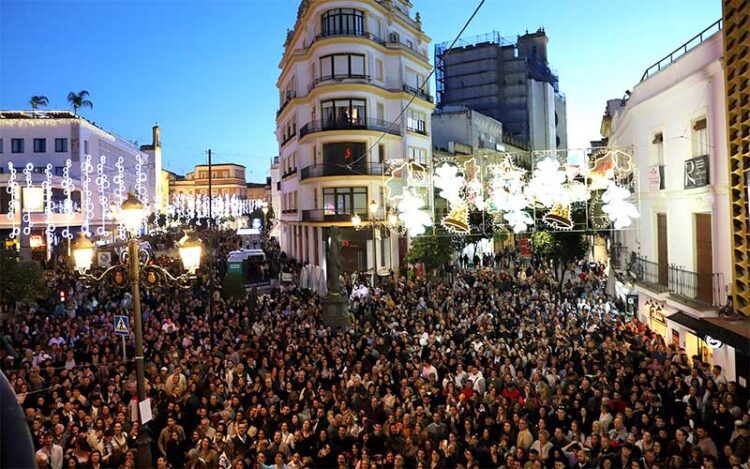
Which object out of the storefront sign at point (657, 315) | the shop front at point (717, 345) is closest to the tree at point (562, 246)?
the storefront sign at point (657, 315)

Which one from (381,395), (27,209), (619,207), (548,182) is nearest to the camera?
(381,395)

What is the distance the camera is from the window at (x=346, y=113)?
34531 millimetres

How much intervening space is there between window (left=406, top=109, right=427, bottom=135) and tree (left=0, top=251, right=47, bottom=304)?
76.0ft

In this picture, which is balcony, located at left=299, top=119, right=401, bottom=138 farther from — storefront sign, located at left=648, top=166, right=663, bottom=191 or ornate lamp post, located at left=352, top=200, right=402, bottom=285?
storefront sign, located at left=648, top=166, right=663, bottom=191

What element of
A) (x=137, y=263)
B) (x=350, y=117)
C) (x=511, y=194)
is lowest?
(x=137, y=263)

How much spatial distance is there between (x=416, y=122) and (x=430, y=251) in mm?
11720

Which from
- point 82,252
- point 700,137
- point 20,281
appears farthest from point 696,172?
point 20,281

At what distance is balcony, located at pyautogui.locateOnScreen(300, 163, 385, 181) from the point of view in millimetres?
34281

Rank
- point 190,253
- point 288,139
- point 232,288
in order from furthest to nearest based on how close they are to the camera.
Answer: point 288,139
point 232,288
point 190,253

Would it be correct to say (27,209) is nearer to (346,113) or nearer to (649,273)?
(346,113)

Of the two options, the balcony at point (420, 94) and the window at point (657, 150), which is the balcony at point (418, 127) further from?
the window at point (657, 150)

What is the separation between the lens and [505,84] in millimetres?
55906

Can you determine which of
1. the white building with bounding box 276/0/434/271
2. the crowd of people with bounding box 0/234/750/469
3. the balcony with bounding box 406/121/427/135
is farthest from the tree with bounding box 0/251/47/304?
the balcony with bounding box 406/121/427/135

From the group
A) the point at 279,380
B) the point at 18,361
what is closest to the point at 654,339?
the point at 279,380
